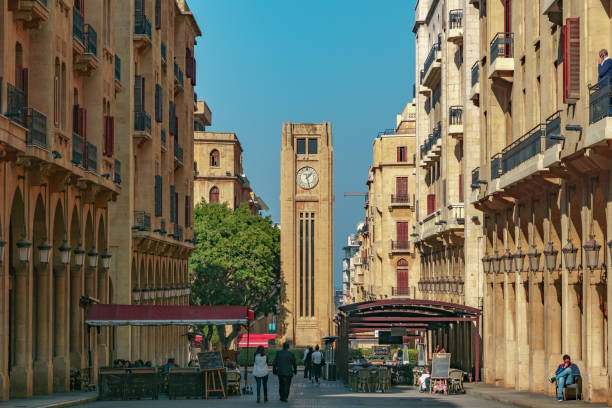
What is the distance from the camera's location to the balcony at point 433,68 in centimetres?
5828

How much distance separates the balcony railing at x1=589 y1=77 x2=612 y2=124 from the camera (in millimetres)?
24875

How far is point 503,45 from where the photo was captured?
1519 inches

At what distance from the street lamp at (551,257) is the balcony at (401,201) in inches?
2578

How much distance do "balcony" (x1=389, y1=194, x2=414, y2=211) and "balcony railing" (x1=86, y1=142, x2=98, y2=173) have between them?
204 ft

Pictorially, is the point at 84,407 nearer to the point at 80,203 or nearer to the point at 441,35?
the point at 80,203

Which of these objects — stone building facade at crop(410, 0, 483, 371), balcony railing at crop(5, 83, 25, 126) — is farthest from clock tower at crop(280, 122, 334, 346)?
balcony railing at crop(5, 83, 25, 126)

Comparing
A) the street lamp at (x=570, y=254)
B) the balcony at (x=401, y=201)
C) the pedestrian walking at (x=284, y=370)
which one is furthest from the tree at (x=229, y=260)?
the street lamp at (x=570, y=254)

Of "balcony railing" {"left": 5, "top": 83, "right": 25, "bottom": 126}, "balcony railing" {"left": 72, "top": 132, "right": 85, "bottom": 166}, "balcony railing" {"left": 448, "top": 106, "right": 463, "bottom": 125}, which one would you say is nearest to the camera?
"balcony railing" {"left": 5, "top": 83, "right": 25, "bottom": 126}

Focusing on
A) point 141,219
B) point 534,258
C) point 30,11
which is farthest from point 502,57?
point 141,219

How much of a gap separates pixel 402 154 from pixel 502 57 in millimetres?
63376

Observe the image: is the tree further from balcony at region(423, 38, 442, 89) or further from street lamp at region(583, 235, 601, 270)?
street lamp at region(583, 235, 601, 270)

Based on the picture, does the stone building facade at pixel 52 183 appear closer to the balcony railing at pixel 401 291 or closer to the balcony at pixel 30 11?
the balcony at pixel 30 11

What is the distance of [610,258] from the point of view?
1030 inches

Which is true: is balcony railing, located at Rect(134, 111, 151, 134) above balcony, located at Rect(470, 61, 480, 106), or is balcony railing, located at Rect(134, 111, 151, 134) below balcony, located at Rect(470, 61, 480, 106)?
below
